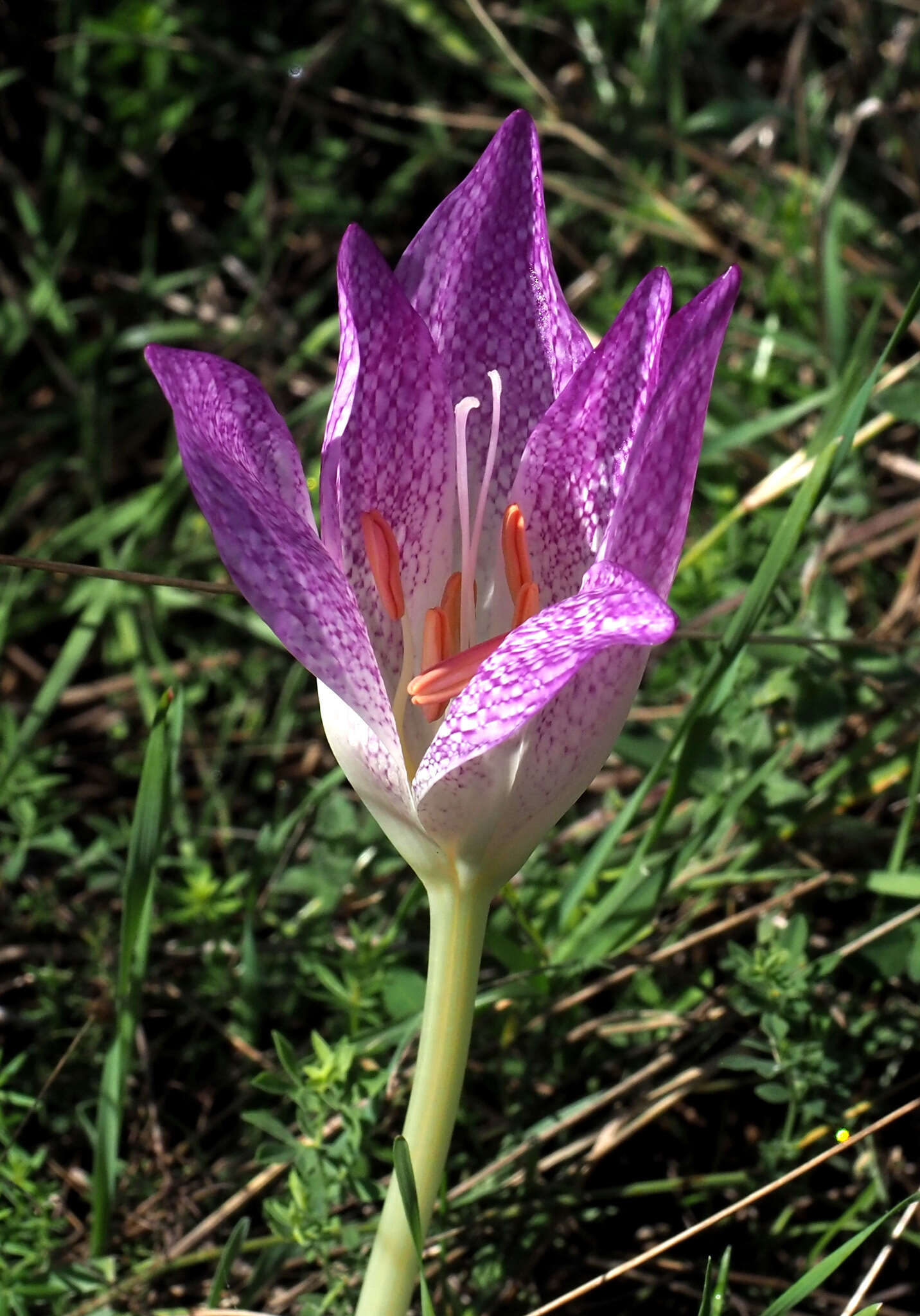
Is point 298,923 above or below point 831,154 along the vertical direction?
below

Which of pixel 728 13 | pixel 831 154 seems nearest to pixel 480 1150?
pixel 831 154

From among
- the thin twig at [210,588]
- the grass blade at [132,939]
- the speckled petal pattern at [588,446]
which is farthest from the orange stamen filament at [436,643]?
the grass blade at [132,939]

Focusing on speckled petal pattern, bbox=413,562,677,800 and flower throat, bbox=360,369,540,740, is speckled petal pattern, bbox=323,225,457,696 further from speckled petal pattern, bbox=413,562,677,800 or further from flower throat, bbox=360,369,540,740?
speckled petal pattern, bbox=413,562,677,800

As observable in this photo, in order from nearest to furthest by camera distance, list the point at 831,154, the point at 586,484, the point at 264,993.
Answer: the point at 586,484, the point at 264,993, the point at 831,154

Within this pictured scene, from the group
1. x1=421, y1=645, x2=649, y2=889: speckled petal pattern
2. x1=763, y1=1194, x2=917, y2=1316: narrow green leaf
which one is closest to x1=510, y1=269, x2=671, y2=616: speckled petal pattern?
x1=421, y1=645, x2=649, y2=889: speckled petal pattern

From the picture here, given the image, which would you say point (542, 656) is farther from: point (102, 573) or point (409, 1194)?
point (102, 573)

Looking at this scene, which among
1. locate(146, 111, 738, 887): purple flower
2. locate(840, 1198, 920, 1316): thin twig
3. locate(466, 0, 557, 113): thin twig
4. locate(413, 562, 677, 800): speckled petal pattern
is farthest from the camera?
locate(466, 0, 557, 113): thin twig

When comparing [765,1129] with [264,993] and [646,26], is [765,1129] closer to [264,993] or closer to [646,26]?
[264,993]

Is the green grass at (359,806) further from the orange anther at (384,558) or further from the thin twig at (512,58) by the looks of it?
the orange anther at (384,558)
